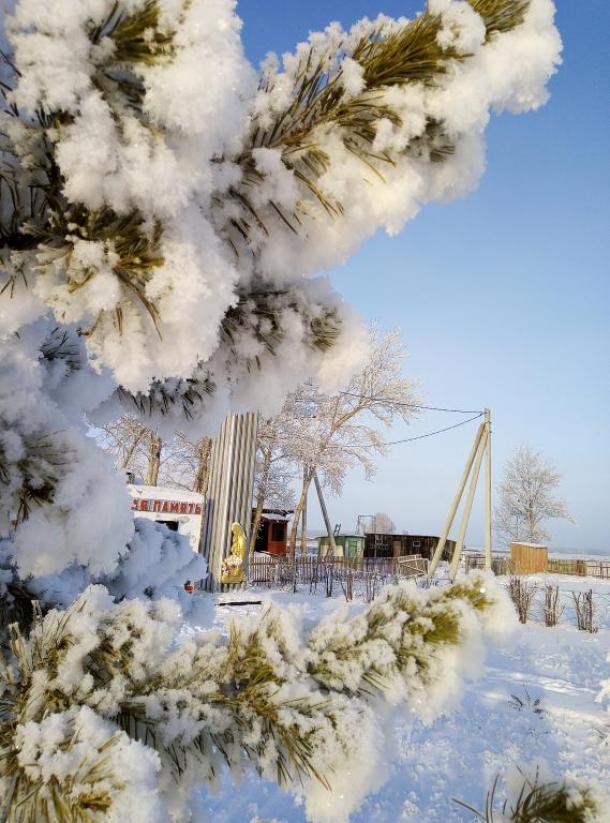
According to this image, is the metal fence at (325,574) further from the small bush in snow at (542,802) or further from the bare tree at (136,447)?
the small bush in snow at (542,802)

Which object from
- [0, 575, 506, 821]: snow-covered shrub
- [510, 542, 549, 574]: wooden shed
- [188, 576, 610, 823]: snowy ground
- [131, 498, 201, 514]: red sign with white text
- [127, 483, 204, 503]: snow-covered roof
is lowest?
[188, 576, 610, 823]: snowy ground

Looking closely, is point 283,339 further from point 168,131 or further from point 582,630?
point 582,630

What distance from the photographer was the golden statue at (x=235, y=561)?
14.0 meters

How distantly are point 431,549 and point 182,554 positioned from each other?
88.7 feet

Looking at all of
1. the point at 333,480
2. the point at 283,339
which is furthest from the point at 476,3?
the point at 333,480

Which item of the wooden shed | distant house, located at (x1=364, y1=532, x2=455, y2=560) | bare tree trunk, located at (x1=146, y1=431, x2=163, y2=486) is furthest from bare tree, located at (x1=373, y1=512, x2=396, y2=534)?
bare tree trunk, located at (x1=146, y1=431, x2=163, y2=486)

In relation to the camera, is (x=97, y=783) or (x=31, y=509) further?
(x=31, y=509)

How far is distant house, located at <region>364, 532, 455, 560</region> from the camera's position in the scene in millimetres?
27094

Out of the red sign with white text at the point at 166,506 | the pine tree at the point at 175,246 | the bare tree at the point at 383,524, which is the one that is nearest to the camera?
the pine tree at the point at 175,246

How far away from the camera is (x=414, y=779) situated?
468cm

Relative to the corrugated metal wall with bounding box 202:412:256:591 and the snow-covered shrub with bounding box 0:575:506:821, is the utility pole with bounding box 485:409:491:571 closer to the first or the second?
the corrugated metal wall with bounding box 202:412:256:591

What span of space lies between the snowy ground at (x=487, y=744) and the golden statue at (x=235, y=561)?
751cm

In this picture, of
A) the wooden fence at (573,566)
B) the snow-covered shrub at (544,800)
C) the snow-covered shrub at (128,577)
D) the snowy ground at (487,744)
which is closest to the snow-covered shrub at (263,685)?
the snow-covered shrub at (544,800)

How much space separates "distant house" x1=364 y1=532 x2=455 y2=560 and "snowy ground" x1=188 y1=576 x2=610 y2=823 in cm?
1860
